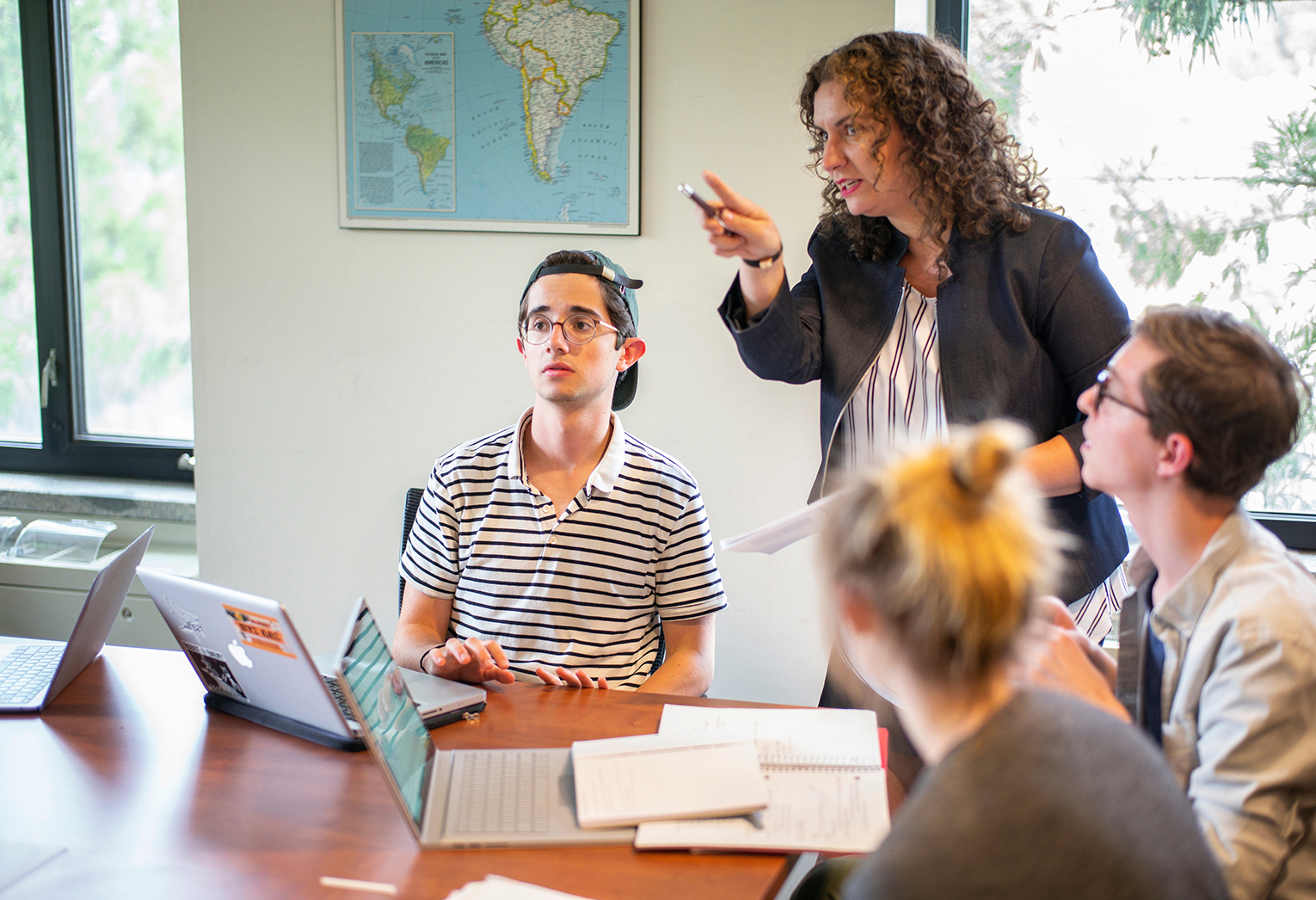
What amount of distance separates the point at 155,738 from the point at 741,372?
1525 mm

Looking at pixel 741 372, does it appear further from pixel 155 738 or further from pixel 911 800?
pixel 911 800

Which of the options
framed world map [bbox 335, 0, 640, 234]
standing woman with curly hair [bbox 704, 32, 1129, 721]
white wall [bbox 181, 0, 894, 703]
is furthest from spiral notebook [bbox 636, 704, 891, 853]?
framed world map [bbox 335, 0, 640, 234]

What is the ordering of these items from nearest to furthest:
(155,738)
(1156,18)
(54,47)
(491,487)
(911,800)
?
(911,800) < (155,738) < (491,487) < (1156,18) < (54,47)

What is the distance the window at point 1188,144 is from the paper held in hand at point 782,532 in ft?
4.75

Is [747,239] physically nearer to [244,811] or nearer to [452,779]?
[452,779]

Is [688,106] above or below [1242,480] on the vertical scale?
above

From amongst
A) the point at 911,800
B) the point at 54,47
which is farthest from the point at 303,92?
the point at 911,800

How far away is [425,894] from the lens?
1.00m

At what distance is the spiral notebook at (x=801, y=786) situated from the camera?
1093 mm

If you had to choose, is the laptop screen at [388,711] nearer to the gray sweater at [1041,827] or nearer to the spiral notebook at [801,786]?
the spiral notebook at [801,786]

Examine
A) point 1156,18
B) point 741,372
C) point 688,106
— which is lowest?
point 741,372

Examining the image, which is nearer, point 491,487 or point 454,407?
point 491,487

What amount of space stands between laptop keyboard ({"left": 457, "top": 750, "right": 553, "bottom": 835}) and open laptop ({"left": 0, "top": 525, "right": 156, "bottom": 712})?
0.61m

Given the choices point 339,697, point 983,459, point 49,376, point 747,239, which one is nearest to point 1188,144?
point 747,239
